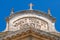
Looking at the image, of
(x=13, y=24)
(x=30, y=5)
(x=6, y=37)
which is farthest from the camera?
(x=30, y=5)

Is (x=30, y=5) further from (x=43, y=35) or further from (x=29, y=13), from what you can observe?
(x=43, y=35)

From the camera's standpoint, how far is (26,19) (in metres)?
31.6

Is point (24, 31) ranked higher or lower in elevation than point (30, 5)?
lower

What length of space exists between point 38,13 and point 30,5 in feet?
10.7

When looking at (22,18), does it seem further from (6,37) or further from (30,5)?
(6,37)

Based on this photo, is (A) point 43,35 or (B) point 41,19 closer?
(A) point 43,35

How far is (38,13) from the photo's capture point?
3244 cm

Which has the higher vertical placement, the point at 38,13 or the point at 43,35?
the point at 38,13

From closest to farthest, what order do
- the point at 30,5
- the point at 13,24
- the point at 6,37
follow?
the point at 6,37, the point at 13,24, the point at 30,5

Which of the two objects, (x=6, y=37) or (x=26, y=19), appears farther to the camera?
(x=26, y=19)

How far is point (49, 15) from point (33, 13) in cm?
189

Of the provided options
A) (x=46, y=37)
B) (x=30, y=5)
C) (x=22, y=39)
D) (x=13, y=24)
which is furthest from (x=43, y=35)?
(x=30, y=5)

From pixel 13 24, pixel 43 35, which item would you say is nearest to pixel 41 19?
pixel 13 24

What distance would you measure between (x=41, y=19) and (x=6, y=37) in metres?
13.4
